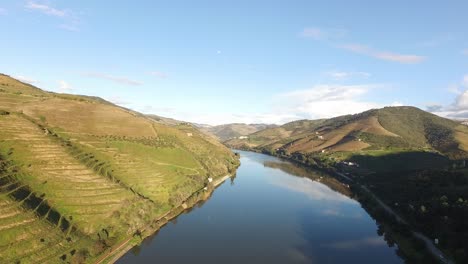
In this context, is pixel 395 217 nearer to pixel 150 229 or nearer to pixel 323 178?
pixel 150 229

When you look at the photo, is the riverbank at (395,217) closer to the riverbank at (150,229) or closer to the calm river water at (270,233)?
the calm river water at (270,233)

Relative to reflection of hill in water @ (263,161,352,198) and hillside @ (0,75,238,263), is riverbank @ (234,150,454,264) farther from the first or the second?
hillside @ (0,75,238,263)

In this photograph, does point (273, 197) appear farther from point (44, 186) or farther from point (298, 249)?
point (44, 186)

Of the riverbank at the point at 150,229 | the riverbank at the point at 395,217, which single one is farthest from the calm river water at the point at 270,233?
the riverbank at the point at 395,217

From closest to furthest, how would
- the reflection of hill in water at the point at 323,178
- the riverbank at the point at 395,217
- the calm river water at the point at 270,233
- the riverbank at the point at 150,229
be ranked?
1. the riverbank at the point at 150,229
2. the riverbank at the point at 395,217
3. the calm river water at the point at 270,233
4. the reflection of hill in water at the point at 323,178

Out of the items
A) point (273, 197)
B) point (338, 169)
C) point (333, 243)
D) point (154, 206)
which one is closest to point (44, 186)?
point (154, 206)

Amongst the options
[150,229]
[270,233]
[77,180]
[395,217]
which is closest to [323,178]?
[395,217]

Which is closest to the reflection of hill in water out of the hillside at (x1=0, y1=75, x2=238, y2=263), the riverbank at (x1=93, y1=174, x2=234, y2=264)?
the hillside at (x1=0, y1=75, x2=238, y2=263)
